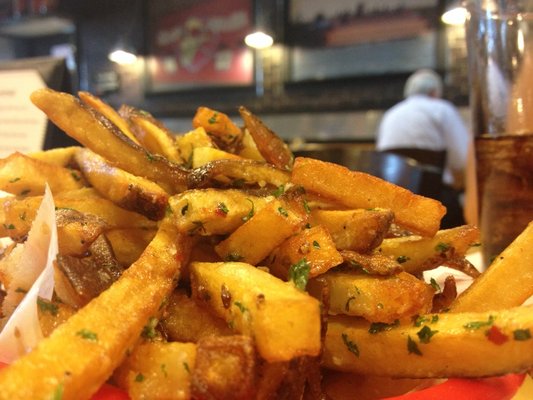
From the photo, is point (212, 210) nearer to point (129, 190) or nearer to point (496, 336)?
point (129, 190)

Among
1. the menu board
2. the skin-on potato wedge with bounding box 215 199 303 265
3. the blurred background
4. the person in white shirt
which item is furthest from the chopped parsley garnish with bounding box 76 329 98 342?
the blurred background

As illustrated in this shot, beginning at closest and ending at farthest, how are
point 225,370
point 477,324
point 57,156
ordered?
point 225,370
point 477,324
point 57,156

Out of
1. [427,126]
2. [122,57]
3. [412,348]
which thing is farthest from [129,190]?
[122,57]

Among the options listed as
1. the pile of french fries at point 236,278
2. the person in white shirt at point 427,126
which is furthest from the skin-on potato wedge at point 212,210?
the person in white shirt at point 427,126

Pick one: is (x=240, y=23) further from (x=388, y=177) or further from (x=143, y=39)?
(x=388, y=177)

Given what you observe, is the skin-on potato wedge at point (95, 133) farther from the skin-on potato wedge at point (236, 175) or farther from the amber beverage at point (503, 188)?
the amber beverage at point (503, 188)

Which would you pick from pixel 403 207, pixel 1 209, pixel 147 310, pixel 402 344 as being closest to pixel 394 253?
pixel 403 207
